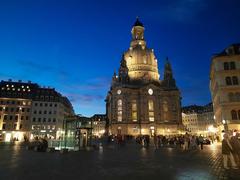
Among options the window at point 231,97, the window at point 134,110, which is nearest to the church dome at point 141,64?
the window at point 134,110

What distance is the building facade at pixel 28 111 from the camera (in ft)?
315

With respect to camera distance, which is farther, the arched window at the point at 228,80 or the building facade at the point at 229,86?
the arched window at the point at 228,80

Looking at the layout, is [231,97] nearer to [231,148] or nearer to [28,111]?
[231,148]

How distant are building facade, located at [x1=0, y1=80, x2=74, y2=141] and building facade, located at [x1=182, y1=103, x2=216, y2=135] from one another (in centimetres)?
A: 9919

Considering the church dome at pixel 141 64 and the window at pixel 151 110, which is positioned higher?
the church dome at pixel 141 64

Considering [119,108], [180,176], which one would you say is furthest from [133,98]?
[180,176]

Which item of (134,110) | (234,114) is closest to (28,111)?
(134,110)

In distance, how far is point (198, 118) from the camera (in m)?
170

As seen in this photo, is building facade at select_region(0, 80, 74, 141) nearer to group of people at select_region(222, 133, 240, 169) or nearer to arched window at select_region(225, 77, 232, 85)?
arched window at select_region(225, 77, 232, 85)

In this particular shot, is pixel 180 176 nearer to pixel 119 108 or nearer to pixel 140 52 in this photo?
pixel 119 108

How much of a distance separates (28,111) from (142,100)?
2068 inches

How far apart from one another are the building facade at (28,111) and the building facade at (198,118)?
99195mm

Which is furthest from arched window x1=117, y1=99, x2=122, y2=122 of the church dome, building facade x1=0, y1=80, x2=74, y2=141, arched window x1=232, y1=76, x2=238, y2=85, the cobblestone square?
the cobblestone square

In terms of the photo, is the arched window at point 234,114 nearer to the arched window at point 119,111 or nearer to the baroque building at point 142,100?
the baroque building at point 142,100
